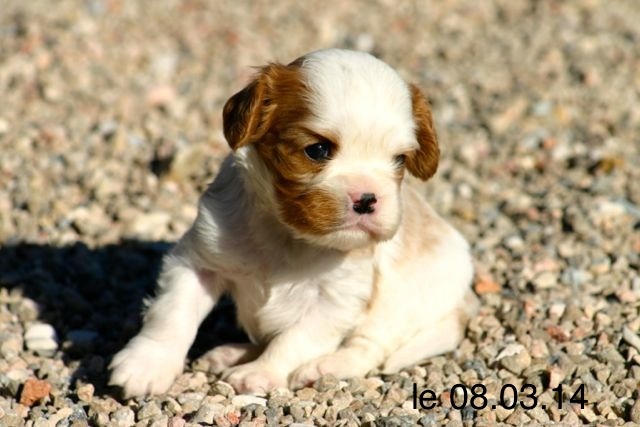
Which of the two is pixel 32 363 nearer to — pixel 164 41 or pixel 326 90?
pixel 326 90

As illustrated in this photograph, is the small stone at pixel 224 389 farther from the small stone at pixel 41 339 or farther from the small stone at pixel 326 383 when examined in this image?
the small stone at pixel 41 339

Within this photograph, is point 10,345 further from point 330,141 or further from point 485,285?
point 485,285

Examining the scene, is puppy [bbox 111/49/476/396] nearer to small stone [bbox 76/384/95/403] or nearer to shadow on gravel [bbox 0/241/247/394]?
small stone [bbox 76/384/95/403]

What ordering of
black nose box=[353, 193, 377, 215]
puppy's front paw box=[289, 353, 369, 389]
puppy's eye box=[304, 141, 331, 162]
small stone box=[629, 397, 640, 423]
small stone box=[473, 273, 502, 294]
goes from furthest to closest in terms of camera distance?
small stone box=[473, 273, 502, 294] → puppy's front paw box=[289, 353, 369, 389] → small stone box=[629, 397, 640, 423] → puppy's eye box=[304, 141, 331, 162] → black nose box=[353, 193, 377, 215]

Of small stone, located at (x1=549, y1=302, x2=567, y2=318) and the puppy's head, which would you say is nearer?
the puppy's head

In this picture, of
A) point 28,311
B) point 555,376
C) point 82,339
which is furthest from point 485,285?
point 28,311

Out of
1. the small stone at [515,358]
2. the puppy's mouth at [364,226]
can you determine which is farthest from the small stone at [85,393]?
the small stone at [515,358]

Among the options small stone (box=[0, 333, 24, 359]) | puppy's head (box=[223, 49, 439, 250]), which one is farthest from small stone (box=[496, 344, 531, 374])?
small stone (box=[0, 333, 24, 359])
